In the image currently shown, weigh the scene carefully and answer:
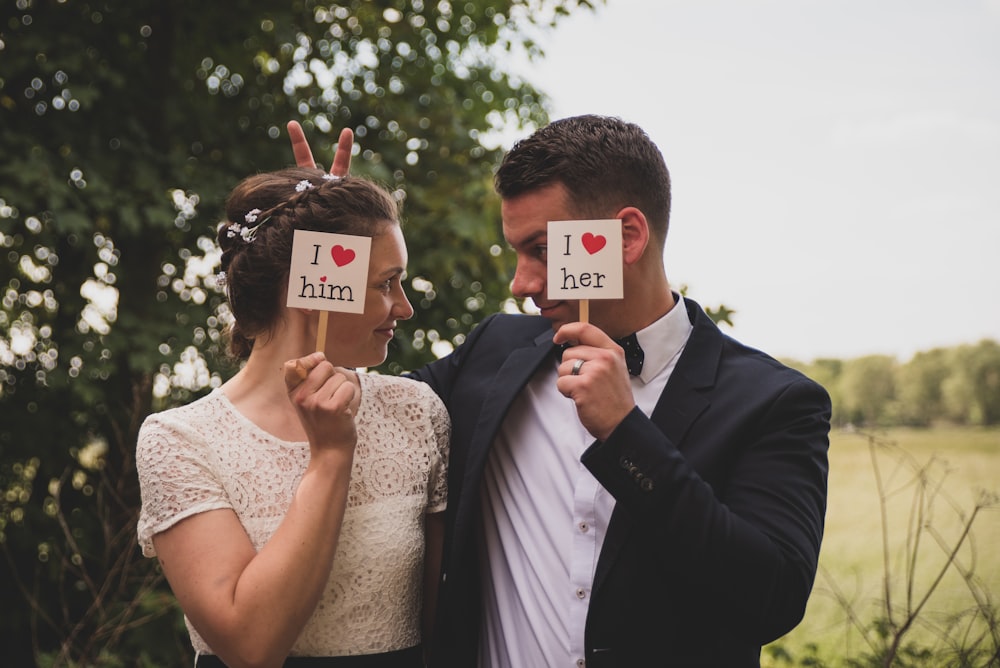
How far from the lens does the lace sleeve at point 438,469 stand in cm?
212

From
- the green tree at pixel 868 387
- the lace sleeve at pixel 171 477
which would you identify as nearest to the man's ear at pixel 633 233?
the lace sleeve at pixel 171 477

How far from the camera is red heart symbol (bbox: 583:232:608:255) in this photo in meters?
1.68

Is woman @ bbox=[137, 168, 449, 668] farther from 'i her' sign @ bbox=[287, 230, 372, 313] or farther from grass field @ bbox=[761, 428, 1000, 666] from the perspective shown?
grass field @ bbox=[761, 428, 1000, 666]

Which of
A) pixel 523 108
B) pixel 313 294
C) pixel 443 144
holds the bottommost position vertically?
pixel 313 294

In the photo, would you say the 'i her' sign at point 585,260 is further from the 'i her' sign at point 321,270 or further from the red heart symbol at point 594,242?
the 'i her' sign at point 321,270

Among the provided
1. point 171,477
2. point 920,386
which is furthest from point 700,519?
point 920,386

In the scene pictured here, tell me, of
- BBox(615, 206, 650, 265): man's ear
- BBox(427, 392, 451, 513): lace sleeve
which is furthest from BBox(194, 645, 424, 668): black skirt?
BBox(615, 206, 650, 265): man's ear

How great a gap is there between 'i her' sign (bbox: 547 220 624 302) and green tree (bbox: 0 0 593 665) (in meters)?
2.34

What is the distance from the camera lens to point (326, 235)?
69.1 inches

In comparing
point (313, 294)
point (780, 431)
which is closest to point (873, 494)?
point (780, 431)

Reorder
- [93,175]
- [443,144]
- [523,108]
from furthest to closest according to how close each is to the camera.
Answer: [523,108]
[443,144]
[93,175]

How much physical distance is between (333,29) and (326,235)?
328cm

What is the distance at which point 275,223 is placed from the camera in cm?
200

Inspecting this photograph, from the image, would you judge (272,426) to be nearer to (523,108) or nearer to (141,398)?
(141,398)
